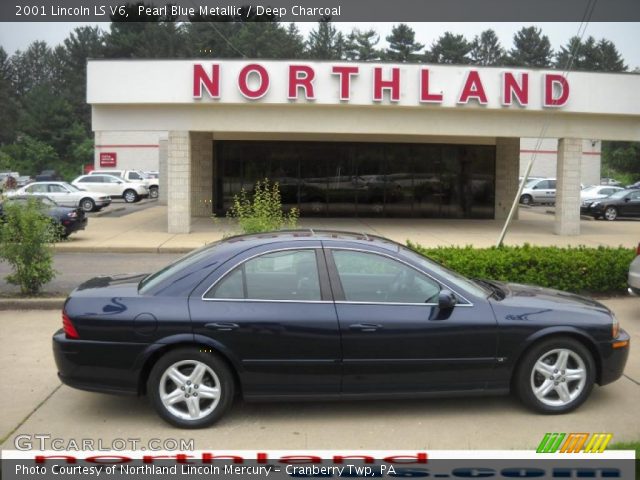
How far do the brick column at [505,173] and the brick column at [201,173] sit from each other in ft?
35.6

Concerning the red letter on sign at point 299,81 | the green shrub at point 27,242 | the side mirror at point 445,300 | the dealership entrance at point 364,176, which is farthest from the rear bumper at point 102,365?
the dealership entrance at point 364,176

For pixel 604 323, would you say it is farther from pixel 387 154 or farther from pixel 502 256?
pixel 387 154

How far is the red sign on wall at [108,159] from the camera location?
55.2 m

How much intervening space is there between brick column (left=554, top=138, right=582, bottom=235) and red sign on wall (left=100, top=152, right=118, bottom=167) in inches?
1571

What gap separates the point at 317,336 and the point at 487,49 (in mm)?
84983

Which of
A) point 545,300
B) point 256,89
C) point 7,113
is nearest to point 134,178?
point 256,89

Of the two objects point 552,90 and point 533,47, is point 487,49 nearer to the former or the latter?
point 533,47

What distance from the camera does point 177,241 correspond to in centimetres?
1938

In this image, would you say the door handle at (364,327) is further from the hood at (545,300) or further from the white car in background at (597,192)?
the white car in background at (597,192)

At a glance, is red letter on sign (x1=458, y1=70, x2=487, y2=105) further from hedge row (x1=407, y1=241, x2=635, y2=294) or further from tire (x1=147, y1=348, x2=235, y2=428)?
tire (x1=147, y1=348, x2=235, y2=428)

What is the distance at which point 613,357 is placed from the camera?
6078 millimetres

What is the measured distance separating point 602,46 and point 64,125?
181 feet

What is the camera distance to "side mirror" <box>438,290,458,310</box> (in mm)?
5719

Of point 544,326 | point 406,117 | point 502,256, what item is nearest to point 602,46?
point 406,117
